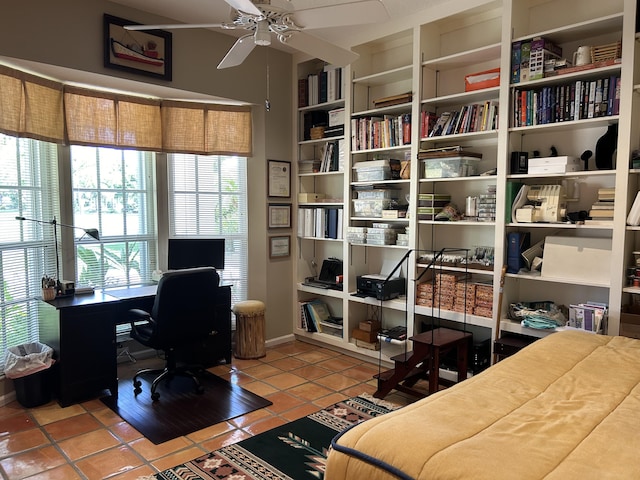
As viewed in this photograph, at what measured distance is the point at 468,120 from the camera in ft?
11.6

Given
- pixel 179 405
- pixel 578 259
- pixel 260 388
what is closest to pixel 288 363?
pixel 260 388

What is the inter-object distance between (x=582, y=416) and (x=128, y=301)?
120 inches

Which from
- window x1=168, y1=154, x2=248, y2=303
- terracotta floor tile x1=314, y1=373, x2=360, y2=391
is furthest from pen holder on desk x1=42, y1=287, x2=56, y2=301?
terracotta floor tile x1=314, y1=373, x2=360, y2=391

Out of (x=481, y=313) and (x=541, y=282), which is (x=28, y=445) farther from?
(x=541, y=282)

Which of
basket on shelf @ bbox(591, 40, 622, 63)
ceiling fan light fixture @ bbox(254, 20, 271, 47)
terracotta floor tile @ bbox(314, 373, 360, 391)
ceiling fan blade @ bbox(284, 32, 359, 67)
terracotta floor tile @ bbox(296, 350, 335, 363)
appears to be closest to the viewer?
ceiling fan light fixture @ bbox(254, 20, 271, 47)

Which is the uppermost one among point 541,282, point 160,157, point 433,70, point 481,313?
point 433,70

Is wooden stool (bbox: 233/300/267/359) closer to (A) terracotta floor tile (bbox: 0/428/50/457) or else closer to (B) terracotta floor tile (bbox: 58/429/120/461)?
(B) terracotta floor tile (bbox: 58/429/120/461)

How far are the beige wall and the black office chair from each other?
1.07 meters

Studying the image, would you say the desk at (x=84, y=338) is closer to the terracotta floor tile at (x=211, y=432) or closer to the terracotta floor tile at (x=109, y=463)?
the terracotta floor tile at (x=109, y=463)

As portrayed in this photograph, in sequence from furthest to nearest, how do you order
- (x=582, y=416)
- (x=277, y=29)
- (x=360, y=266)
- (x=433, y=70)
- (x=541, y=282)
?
(x=360, y=266)
(x=433, y=70)
(x=541, y=282)
(x=277, y=29)
(x=582, y=416)

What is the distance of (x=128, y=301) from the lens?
141 inches

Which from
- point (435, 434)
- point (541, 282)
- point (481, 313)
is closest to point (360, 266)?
point (481, 313)

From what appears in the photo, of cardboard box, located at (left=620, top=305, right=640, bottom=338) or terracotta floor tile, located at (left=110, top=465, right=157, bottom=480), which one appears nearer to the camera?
terracotta floor tile, located at (left=110, top=465, right=157, bottom=480)

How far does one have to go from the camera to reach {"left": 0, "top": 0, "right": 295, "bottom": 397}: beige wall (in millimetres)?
3172
